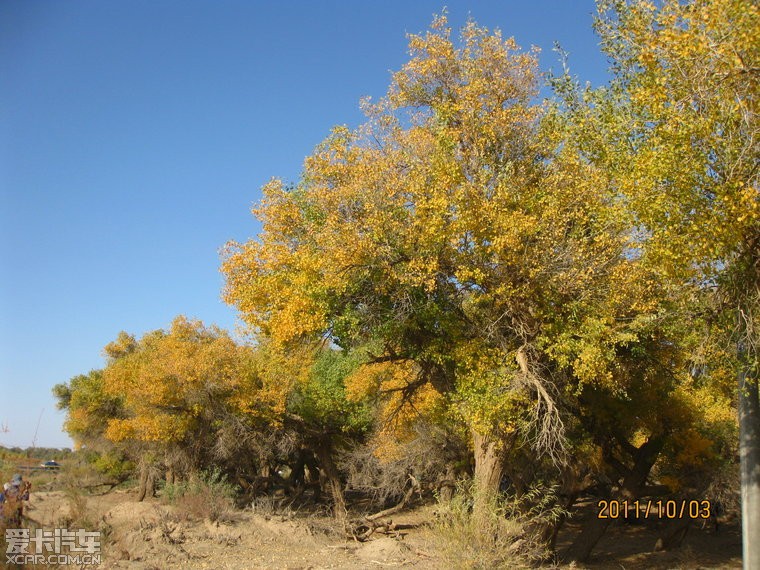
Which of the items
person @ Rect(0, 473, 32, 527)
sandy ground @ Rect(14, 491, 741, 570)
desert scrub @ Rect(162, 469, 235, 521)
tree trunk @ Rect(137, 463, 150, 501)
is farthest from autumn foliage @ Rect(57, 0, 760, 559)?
tree trunk @ Rect(137, 463, 150, 501)

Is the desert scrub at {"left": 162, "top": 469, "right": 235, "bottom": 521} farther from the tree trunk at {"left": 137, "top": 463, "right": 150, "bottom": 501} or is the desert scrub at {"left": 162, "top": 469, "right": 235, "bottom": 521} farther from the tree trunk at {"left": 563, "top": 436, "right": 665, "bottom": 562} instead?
the tree trunk at {"left": 563, "top": 436, "right": 665, "bottom": 562}

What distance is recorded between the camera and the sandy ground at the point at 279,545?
476 inches

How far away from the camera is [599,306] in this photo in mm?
10648

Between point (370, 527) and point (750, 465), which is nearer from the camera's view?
point (750, 465)

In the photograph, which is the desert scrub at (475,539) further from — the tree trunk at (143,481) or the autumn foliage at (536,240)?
the tree trunk at (143,481)

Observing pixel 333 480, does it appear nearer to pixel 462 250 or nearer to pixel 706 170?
pixel 462 250

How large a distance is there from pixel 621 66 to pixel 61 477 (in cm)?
1371

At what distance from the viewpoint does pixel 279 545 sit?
50.7 ft

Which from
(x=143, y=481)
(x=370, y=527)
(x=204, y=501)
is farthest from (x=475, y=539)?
(x=143, y=481)

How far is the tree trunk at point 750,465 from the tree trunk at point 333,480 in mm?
14299

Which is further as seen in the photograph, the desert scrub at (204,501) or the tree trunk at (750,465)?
the desert scrub at (204,501)

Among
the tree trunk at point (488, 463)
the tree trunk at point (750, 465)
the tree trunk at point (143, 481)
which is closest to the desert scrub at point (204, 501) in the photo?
the tree trunk at point (143, 481)

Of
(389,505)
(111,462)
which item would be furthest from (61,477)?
(111,462)

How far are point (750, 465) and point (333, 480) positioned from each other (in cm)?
1669
